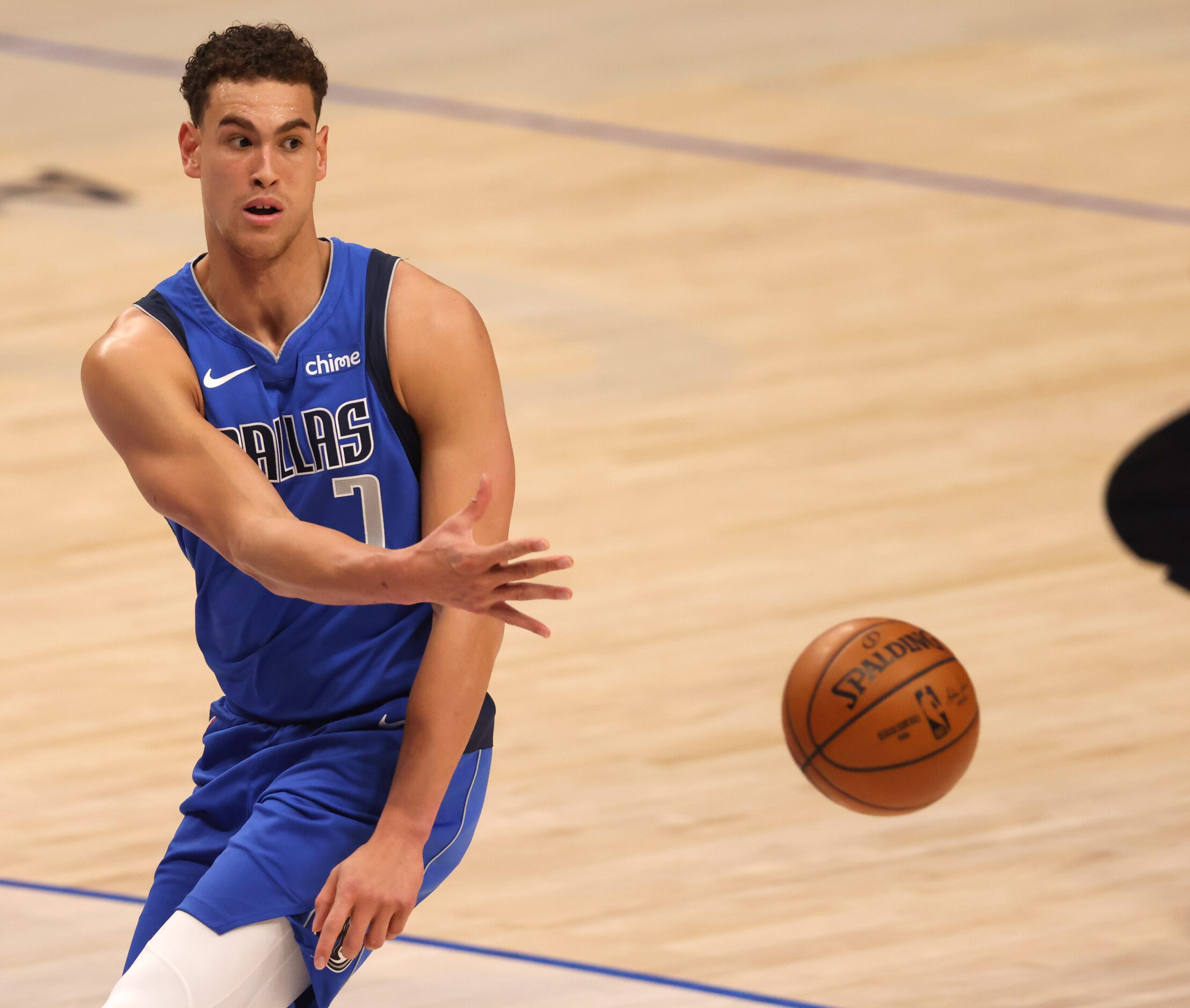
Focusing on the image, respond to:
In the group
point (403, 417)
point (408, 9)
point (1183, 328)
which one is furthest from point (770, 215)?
point (403, 417)

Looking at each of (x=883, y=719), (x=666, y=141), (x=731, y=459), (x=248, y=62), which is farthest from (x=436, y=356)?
(x=666, y=141)

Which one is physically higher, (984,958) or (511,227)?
(511,227)

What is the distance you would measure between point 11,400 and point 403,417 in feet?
15.8

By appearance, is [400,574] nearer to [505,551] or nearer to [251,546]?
[505,551]

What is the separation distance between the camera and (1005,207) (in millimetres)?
9570

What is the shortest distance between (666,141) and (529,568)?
25.0ft

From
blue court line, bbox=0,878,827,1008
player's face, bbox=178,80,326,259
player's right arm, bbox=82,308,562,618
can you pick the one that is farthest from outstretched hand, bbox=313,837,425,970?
blue court line, bbox=0,878,827,1008

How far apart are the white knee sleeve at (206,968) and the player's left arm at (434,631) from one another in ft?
0.32

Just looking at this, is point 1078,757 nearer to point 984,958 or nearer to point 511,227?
point 984,958

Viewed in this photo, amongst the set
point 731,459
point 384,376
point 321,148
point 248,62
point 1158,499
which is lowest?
point 1158,499

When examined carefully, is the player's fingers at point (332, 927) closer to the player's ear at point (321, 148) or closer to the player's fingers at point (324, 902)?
the player's fingers at point (324, 902)

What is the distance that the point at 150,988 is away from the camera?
3.22 m

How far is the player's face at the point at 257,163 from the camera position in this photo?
3.41 metres

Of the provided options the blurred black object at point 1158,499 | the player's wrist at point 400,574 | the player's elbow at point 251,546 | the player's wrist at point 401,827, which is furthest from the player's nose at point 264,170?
the blurred black object at point 1158,499
